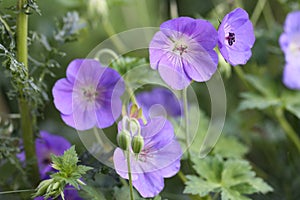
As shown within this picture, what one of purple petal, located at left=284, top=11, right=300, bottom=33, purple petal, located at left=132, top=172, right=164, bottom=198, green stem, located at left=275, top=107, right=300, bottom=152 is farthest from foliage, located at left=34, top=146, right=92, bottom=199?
purple petal, located at left=284, top=11, right=300, bottom=33

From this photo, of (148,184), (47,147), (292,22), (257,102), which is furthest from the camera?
(292,22)

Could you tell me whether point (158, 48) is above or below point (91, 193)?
above

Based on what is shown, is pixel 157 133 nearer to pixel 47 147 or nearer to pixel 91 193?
pixel 91 193

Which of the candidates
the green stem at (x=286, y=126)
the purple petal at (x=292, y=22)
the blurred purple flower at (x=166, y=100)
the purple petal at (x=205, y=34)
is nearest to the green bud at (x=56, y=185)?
the purple petal at (x=205, y=34)

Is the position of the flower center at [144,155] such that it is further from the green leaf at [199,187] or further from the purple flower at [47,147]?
the purple flower at [47,147]

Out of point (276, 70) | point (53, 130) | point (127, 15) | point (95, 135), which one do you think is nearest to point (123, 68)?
point (95, 135)

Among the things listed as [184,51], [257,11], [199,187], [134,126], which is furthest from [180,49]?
[257,11]
